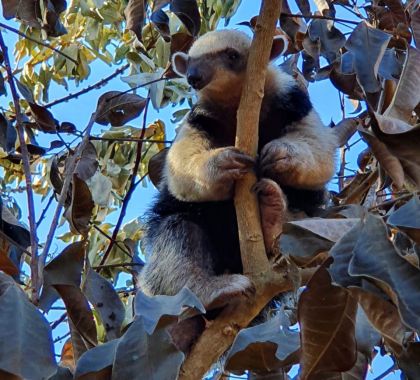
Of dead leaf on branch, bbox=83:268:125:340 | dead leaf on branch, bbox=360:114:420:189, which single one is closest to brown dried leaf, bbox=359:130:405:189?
dead leaf on branch, bbox=360:114:420:189

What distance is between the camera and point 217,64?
4.24 metres

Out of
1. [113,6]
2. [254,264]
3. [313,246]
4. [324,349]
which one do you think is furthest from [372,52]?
[113,6]

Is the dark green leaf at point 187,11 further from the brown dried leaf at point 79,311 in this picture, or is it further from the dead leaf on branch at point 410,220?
the dead leaf on branch at point 410,220

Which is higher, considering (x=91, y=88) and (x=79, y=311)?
(x=91, y=88)

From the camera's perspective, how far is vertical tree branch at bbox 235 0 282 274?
282cm

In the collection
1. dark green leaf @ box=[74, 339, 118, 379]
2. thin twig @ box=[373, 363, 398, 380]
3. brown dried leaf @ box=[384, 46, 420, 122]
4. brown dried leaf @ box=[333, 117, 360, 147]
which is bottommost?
dark green leaf @ box=[74, 339, 118, 379]

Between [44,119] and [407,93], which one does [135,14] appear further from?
[407,93]

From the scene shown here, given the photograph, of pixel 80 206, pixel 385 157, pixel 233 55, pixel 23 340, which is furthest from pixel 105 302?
pixel 233 55

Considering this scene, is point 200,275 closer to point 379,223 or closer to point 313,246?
point 313,246

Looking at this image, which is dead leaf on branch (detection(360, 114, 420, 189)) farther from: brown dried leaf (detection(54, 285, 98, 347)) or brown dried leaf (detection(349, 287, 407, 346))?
brown dried leaf (detection(54, 285, 98, 347))

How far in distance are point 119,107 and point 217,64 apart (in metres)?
0.65

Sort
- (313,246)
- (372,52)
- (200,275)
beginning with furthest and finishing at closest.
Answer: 1. (200,275)
2. (372,52)
3. (313,246)

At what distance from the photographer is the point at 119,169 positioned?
17.6 feet

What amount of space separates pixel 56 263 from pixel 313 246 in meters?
0.74
